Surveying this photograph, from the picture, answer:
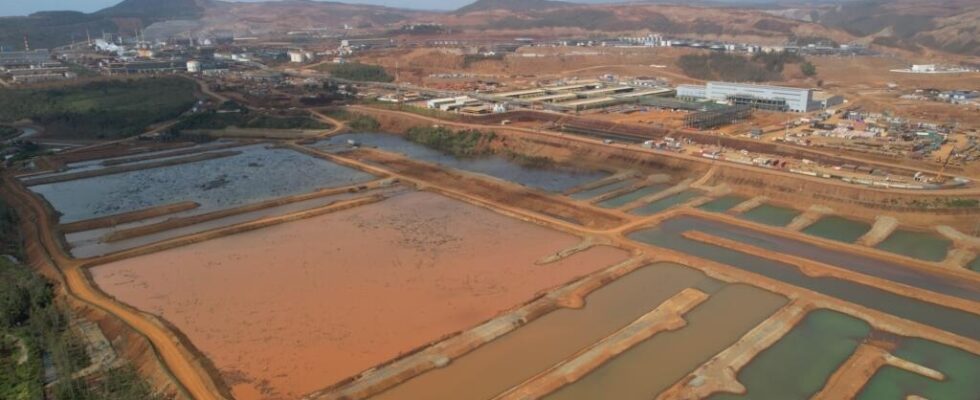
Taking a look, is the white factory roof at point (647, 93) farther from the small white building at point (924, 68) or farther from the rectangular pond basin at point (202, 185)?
the small white building at point (924, 68)

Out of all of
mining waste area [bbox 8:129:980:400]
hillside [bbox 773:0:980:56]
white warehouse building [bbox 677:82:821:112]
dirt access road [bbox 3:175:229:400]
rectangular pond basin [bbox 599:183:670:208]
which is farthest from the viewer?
hillside [bbox 773:0:980:56]

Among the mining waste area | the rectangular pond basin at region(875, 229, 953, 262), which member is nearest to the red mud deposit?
the mining waste area

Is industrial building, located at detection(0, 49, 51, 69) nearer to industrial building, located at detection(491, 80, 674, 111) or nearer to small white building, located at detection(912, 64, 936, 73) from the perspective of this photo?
industrial building, located at detection(491, 80, 674, 111)

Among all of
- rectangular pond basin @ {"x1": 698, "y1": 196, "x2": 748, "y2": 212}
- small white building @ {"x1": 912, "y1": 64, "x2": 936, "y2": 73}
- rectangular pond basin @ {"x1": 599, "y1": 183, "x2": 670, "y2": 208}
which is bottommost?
rectangular pond basin @ {"x1": 698, "y1": 196, "x2": 748, "y2": 212}

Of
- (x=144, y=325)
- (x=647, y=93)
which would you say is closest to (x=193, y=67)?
(x=647, y=93)

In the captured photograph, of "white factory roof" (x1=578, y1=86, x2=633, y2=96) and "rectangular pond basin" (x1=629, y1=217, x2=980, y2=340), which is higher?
"white factory roof" (x1=578, y1=86, x2=633, y2=96)

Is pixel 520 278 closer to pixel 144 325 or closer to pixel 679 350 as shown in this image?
pixel 679 350
